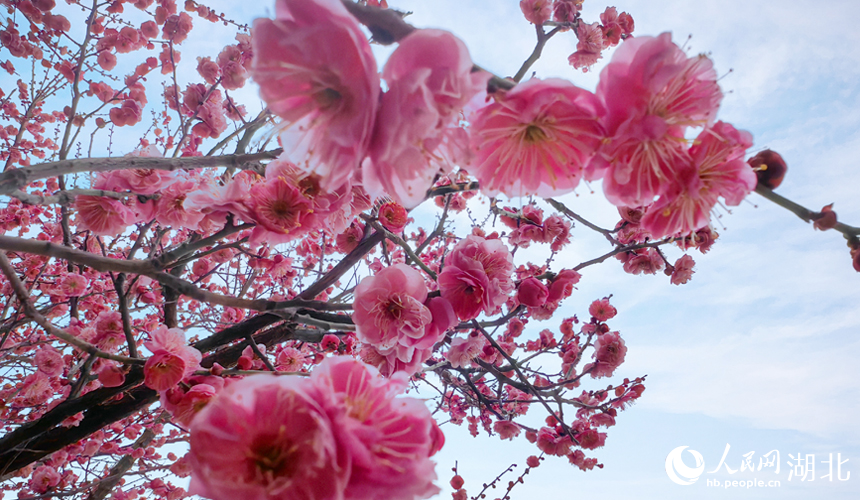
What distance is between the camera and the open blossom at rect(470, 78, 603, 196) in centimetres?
75

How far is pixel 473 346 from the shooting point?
86.9 inches

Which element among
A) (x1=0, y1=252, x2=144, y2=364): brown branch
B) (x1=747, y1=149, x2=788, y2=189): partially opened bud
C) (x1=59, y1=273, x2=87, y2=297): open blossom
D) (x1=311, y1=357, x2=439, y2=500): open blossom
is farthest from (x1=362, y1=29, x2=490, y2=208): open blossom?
(x1=59, y1=273, x2=87, y2=297): open blossom

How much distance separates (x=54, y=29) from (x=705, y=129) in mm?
6183

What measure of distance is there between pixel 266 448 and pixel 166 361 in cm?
109

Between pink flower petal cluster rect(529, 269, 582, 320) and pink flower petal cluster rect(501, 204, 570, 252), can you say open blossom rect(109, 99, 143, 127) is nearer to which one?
pink flower petal cluster rect(501, 204, 570, 252)

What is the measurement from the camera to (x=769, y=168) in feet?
2.73

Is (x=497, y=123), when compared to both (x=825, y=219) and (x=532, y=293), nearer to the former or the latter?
(x=825, y=219)

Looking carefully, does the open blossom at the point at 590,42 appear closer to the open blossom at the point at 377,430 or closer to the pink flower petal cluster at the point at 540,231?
the pink flower petal cluster at the point at 540,231

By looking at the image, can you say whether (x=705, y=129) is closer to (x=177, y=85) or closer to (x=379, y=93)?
(x=379, y=93)

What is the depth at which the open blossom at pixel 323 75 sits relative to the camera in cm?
65

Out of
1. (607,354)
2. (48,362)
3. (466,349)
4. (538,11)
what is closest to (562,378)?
(607,354)

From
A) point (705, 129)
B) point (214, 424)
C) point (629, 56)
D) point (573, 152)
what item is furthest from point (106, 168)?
point (705, 129)

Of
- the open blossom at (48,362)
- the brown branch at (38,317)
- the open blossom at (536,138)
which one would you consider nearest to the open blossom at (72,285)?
the open blossom at (48,362)

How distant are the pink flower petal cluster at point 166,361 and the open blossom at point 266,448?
983mm
